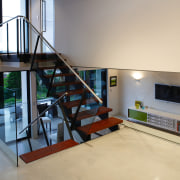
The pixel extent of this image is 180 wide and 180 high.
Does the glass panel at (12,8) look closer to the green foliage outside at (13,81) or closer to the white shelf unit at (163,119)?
the green foliage outside at (13,81)

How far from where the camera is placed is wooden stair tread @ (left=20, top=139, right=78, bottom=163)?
3.62 metres

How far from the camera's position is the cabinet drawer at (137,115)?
7718 mm

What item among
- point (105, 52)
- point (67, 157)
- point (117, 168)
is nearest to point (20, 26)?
point (105, 52)

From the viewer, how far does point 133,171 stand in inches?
128

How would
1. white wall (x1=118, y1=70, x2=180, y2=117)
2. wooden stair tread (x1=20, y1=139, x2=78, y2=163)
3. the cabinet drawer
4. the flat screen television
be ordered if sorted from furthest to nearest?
the cabinet drawer
white wall (x1=118, y1=70, x2=180, y2=117)
the flat screen television
wooden stair tread (x1=20, y1=139, x2=78, y2=163)

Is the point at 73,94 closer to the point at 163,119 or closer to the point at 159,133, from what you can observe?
the point at 159,133

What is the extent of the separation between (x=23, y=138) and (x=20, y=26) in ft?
8.15

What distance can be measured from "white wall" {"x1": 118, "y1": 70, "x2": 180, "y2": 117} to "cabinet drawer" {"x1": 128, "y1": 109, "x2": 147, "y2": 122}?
0.44m

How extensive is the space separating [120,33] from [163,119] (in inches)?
141

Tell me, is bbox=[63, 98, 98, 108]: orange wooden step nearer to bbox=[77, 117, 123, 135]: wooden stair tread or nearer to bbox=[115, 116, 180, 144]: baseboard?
bbox=[77, 117, 123, 135]: wooden stair tread

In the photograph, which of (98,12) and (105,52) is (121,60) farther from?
(98,12)

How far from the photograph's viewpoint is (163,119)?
713cm

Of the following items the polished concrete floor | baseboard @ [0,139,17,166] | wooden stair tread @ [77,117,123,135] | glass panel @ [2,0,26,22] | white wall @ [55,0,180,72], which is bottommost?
the polished concrete floor

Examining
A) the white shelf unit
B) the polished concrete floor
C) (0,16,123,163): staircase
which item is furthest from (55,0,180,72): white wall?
the white shelf unit
